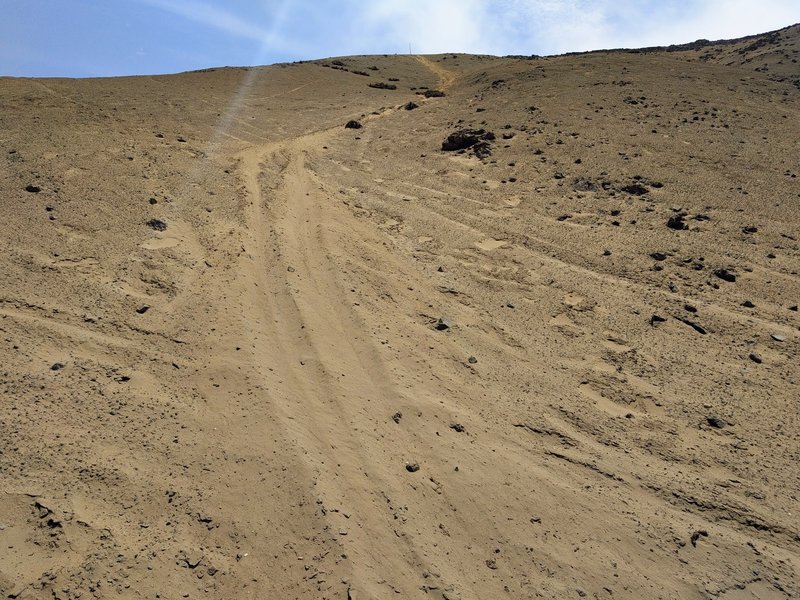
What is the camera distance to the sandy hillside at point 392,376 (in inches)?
114

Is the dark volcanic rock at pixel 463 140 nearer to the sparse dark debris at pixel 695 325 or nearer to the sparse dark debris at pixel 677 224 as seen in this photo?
the sparse dark debris at pixel 677 224

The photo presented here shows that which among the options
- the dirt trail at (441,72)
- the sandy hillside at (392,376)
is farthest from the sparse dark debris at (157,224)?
the dirt trail at (441,72)

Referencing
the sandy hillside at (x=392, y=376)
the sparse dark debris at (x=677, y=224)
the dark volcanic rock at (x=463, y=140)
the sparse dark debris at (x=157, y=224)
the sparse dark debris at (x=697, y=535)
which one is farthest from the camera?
the dark volcanic rock at (x=463, y=140)

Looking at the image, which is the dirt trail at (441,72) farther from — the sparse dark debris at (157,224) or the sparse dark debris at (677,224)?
the sparse dark debris at (157,224)

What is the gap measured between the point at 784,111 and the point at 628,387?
39.0 ft

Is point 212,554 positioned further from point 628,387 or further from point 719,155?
point 719,155

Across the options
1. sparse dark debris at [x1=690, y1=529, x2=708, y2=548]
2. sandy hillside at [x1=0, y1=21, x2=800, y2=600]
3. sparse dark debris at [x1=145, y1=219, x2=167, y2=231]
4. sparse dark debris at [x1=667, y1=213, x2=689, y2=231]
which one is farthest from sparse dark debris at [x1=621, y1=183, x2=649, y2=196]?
sparse dark debris at [x1=145, y1=219, x2=167, y2=231]

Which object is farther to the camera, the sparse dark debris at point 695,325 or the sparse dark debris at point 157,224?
the sparse dark debris at point 157,224

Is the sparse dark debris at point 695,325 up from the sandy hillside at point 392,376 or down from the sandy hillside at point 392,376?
up

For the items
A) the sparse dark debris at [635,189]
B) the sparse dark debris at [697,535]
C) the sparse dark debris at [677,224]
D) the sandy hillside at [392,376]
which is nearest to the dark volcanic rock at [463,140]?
the sandy hillside at [392,376]

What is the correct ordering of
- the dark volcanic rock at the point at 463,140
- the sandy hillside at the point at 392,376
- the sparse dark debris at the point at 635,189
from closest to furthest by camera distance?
the sandy hillside at the point at 392,376
the sparse dark debris at the point at 635,189
the dark volcanic rock at the point at 463,140

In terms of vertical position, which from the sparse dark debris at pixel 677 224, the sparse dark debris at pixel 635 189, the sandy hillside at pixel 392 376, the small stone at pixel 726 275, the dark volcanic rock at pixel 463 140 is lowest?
the sandy hillside at pixel 392 376

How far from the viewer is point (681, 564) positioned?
2957mm

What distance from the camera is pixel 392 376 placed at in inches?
166
